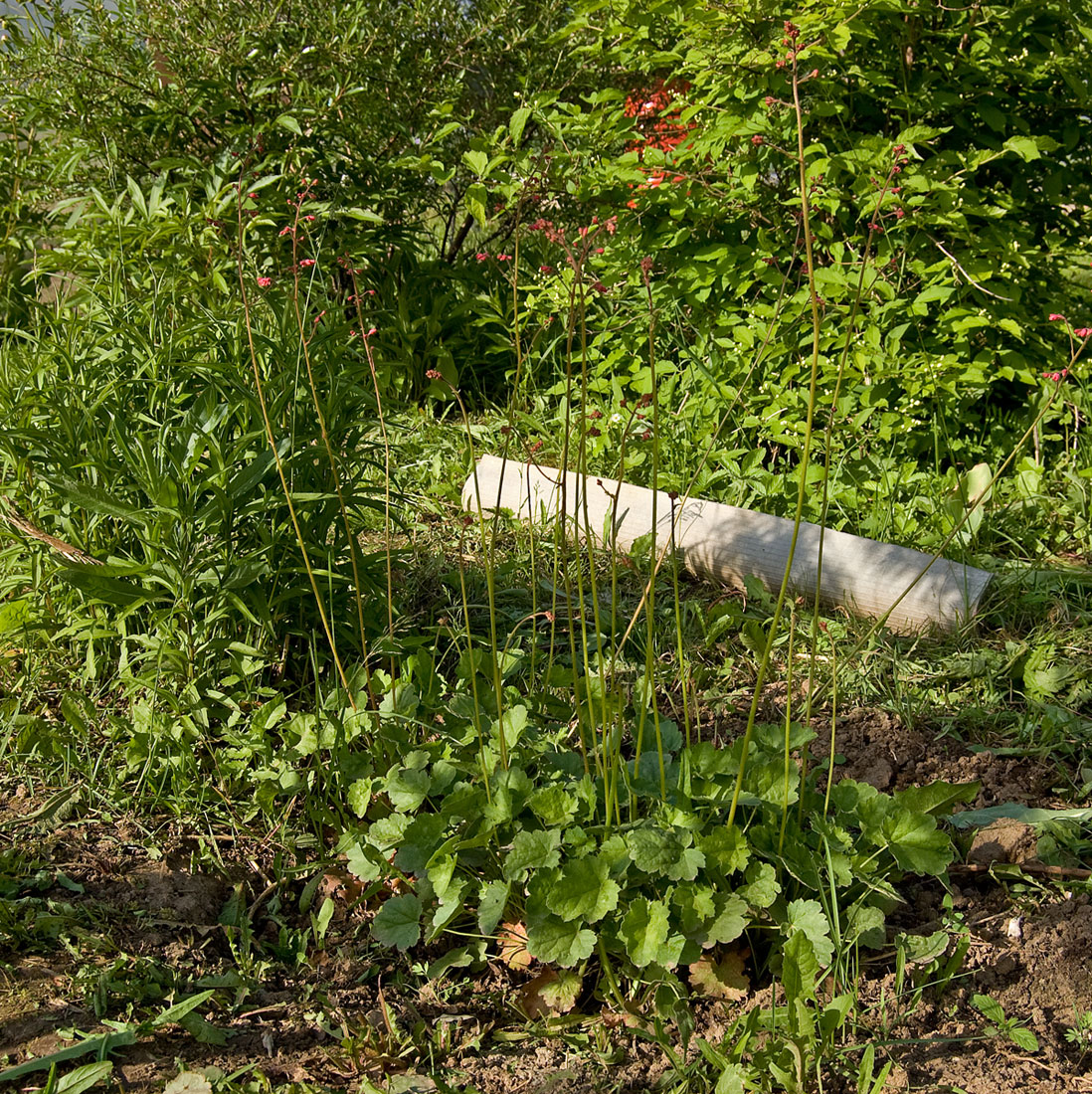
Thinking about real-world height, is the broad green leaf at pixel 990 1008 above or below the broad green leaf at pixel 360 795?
below

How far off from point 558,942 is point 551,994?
167 mm

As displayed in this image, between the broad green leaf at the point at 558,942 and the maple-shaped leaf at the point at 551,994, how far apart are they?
12cm

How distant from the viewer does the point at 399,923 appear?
1.75 metres

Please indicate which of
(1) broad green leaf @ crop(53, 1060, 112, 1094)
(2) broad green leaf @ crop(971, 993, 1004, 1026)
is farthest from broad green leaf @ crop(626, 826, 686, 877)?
(1) broad green leaf @ crop(53, 1060, 112, 1094)

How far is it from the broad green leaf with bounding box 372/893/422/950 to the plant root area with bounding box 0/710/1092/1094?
10 cm

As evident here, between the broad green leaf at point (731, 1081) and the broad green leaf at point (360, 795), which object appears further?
the broad green leaf at point (360, 795)

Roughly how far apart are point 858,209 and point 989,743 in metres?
2.01

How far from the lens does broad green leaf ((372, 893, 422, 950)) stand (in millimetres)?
1735

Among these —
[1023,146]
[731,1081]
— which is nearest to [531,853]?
[731,1081]

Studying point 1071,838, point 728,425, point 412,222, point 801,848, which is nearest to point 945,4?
point 728,425

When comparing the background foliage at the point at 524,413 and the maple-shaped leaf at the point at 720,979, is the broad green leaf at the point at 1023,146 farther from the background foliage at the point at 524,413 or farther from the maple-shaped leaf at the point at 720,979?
the maple-shaped leaf at the point at 720,979

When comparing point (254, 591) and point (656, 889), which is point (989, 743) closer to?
point (656, 889)

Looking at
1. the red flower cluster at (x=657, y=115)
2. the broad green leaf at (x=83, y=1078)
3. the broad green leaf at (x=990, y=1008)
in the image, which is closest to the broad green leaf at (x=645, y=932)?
the broad green leaf at (x=990, y=1008)

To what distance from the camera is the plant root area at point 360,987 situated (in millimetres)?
1576
